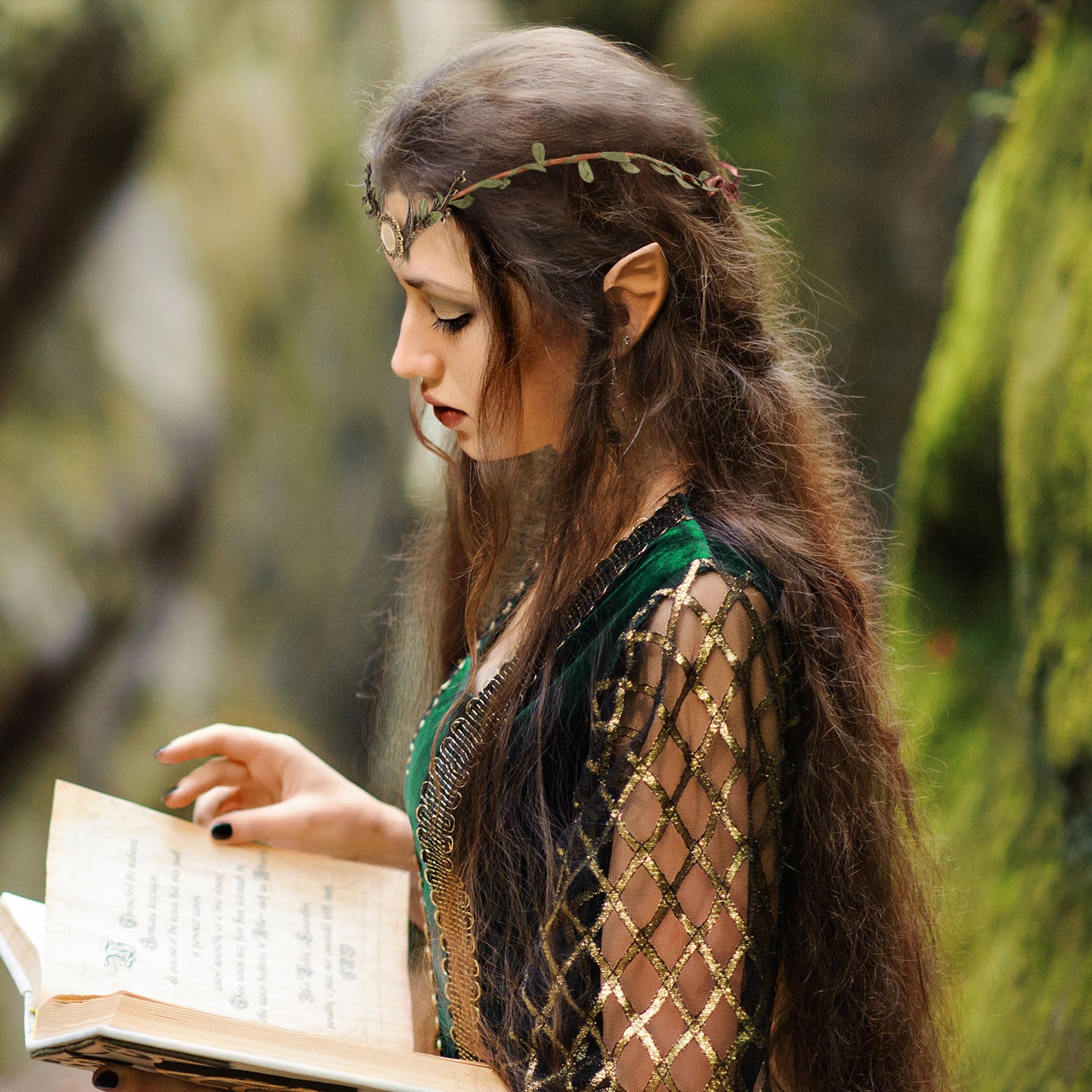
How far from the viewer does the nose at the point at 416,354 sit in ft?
2.87

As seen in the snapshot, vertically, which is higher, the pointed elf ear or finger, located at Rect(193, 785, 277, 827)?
the pointed elf ear

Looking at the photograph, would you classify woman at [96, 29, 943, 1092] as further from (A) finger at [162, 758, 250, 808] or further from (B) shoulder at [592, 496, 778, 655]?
(A) finger at [162, 758, 250, 808]

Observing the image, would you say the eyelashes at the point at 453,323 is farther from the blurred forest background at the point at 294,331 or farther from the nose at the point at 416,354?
the blurred forest background at the point at 294,331

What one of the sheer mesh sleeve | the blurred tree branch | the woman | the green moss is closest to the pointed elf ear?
the woman

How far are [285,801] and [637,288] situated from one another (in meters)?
0.56

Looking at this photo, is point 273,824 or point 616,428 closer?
point 616,428

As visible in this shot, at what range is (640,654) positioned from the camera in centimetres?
77

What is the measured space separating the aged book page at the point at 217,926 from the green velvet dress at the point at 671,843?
187 millimetres

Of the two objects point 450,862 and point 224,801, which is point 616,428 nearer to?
point 450,862

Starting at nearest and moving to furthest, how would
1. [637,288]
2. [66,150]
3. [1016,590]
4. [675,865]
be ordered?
[675,865] < [637,288] < [1016,590] < [66,150]

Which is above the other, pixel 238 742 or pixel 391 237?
pixel 391 237

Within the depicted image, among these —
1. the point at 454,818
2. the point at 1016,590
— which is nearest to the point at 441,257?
the point at 454,818

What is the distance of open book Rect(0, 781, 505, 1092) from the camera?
0.66 m

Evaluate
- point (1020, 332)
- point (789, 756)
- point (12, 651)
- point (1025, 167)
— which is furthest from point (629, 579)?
point (12, 651)
